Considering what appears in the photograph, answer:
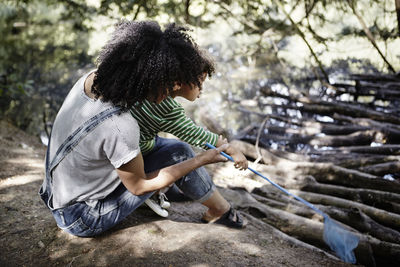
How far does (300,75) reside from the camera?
8602mm

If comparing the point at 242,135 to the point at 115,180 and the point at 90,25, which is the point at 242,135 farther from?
the point at 90,25

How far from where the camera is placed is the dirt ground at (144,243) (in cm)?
166

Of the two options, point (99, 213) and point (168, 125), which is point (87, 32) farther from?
point (99, 213)

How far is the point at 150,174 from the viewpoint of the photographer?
1.66 m

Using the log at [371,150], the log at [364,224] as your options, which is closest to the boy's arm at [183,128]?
the log at [364,224]

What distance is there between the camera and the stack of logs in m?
2.36

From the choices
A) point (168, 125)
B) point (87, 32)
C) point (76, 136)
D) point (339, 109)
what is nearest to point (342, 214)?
point (168, 125)

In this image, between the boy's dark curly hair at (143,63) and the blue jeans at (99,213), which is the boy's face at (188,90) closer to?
the boy's dark curly hair at (143,63)

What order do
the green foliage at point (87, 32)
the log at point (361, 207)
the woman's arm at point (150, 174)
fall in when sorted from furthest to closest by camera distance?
the green foliage at point (87, 32), the log at point (361, 207), the woman's arm at point (150, 174)

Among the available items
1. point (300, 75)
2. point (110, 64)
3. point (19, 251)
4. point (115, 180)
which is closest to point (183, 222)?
point (115, 180)

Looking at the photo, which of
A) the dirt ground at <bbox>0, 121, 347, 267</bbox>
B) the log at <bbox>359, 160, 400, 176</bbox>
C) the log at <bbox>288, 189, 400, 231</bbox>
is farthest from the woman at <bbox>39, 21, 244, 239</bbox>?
the log at <bbox>359, 160, 400, 176</bbox>

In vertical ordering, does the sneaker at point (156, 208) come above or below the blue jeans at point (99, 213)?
below

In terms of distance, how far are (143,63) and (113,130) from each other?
12.9 inches

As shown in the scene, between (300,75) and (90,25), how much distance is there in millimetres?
5551
